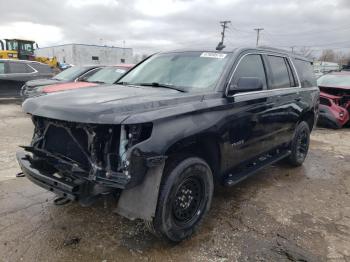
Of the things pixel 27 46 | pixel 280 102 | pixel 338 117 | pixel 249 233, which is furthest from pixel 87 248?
pixel 27 46

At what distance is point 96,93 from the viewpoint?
328 centimetres

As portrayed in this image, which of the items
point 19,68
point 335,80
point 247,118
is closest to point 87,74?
point 19,68

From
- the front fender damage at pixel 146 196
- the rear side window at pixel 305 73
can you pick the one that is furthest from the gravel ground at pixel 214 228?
the rear side window at pixel 305 73

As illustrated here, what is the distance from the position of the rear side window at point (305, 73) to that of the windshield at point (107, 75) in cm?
474

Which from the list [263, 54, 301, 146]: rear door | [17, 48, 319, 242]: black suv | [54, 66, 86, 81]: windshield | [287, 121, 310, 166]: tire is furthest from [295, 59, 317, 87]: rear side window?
[54, 66, 86, 81]: windshield

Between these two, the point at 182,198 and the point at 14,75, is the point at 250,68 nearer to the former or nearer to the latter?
the point at 182,198

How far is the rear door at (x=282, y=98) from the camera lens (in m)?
4.44

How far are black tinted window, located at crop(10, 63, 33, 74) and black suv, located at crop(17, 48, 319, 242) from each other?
381 inches

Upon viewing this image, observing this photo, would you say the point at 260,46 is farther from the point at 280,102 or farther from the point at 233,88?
the point at 233,88

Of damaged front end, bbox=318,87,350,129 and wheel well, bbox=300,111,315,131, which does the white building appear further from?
wheel well, bbox=300,111,315,131

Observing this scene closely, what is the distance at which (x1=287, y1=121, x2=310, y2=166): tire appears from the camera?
213 inches

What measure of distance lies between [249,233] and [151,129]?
5.42ft

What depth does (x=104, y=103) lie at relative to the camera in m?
2.72

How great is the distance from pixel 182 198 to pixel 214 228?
0.65 m
